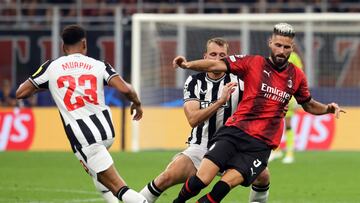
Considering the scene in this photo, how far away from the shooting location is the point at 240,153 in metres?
9.65

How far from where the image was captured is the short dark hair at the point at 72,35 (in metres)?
9.89

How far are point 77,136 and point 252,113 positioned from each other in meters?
1.72

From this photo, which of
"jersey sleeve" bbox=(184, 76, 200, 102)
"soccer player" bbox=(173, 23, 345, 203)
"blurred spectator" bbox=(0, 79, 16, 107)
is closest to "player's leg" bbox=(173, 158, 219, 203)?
"soccer player" bbox=(173, 23, 345, 203)

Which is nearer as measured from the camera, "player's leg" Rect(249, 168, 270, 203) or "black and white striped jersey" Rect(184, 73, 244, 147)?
"black and white striped jersey" Rect(184, 73, 244, 147)

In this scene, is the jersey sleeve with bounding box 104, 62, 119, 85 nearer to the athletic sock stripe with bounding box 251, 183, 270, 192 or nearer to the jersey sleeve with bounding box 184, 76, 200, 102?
the jersey sleeve with bounding box 184, 76, 200, 102

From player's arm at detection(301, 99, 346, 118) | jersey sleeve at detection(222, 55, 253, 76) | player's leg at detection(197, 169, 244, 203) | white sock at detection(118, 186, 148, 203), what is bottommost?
white sock at detection(118, 186, 148, 203)

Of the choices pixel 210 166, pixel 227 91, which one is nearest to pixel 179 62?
pixel 227 91

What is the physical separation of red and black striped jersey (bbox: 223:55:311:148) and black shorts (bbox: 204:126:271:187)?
0.25ft

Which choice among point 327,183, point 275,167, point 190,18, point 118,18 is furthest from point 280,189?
point 118,18

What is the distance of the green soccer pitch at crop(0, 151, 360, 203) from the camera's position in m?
13.3

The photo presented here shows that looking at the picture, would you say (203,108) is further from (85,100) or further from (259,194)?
(85,100)

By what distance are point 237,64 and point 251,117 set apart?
20.8 inches

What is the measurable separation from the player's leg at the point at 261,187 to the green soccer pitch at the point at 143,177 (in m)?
1.80

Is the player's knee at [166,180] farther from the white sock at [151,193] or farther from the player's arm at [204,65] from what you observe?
the player's arm at [204,65]
